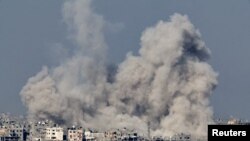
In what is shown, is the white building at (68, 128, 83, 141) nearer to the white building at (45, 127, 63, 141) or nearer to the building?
the building

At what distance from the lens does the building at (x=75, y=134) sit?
9056 centimetres

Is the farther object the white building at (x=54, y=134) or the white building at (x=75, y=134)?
the white building at (x=54, y=134)

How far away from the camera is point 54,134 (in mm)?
91875

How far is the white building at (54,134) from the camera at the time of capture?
300 ft

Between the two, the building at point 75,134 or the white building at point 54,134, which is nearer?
the building at point 75,134

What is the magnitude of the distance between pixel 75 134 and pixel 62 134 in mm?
1530

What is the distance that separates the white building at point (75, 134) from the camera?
90.6 m

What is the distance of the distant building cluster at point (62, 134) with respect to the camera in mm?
89125

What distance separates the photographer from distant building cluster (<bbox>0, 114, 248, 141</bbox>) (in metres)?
89.1

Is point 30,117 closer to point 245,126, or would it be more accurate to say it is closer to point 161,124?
point 161,124

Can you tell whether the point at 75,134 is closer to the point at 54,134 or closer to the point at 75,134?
the point at 75,134

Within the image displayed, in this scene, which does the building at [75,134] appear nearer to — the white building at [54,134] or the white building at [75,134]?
the white building at [75,134]

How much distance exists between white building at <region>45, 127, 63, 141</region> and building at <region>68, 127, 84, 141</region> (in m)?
0.73

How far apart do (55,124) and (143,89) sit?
758 cm
